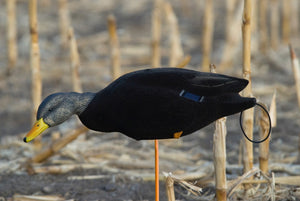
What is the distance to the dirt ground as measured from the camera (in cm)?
357

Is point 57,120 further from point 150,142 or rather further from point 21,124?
point 21,124

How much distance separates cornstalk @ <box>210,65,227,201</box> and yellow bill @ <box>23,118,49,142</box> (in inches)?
34.9

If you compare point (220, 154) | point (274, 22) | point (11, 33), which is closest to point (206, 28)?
point (274, 22)

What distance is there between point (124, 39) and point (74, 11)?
2.30 metres

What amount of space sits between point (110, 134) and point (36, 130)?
7.10 ft

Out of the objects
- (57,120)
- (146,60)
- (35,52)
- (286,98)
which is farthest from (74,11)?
(57,120)

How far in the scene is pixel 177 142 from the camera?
4.57m

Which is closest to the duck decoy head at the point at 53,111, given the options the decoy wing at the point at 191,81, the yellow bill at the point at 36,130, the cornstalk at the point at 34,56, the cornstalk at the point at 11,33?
the yellow bill at the point at 36,130

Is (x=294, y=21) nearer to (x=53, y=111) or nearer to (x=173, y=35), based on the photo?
(x=173, y=35)

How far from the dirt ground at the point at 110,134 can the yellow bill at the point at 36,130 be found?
919mm

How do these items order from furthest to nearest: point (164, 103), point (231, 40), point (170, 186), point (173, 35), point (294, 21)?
point (294, 21)
point (231, 40)
point (173, 35)
point (170, 186)
point (164, 103)

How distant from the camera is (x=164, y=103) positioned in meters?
2.38

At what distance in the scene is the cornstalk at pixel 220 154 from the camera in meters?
2.70

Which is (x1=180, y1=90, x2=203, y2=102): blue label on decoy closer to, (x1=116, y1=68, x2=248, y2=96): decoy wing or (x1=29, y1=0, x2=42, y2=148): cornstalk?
(x1=116, y1=68, x2=248, y2=96): decoy wing
